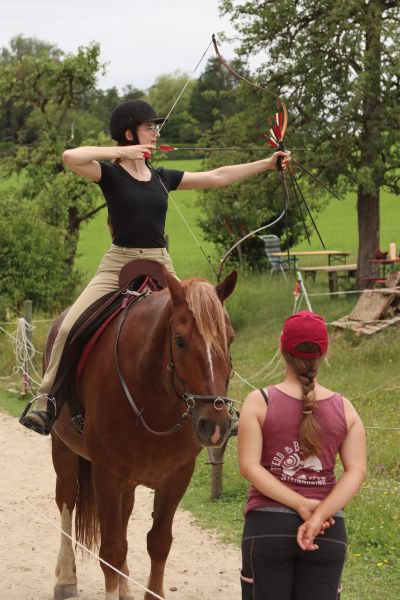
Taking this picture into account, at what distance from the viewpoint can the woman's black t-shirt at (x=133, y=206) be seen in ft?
17.5

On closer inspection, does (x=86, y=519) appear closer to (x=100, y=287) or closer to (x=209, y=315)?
(x=100, y=287)

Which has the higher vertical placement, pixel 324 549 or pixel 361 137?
pixel 361 137

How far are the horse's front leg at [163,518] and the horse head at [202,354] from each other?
107 cm

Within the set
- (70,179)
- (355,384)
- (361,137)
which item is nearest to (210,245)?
(70,179)

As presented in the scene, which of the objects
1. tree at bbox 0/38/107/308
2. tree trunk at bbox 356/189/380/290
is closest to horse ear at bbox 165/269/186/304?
tree trunk at bbox 356/189/380/290

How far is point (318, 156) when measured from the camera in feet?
58.1

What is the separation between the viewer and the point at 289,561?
3303 mm

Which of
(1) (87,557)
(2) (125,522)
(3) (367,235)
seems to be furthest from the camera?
(3) (367,235)

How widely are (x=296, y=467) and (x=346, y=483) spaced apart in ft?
0.60

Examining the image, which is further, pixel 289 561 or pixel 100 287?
pixel 100 287

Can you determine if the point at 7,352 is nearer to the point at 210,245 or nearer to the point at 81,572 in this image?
the point at 81,572

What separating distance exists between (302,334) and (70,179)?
1978 cm

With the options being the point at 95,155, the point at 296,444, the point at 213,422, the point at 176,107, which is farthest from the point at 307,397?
the point at 176,107

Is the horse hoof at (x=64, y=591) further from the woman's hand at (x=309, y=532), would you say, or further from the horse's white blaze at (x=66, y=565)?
the woman's hand at (x=309, y=532)
